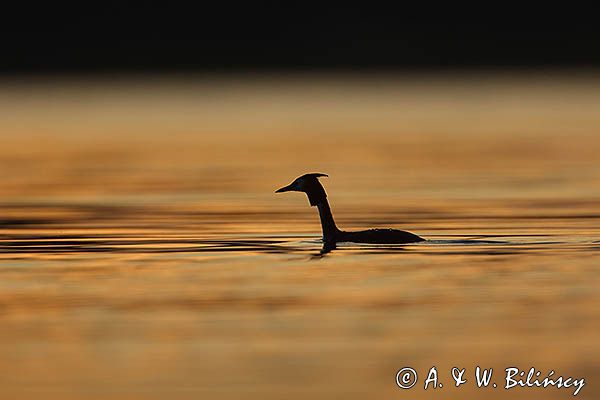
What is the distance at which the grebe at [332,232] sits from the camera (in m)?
23.4

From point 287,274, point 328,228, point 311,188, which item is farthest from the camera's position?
point 311,188

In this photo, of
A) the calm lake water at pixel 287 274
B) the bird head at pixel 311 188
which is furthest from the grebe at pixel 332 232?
the calm lake water at pixel 287 274

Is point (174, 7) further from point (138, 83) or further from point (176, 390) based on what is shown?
point (176, 390)

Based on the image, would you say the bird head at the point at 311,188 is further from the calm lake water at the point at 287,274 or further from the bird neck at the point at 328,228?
the calm lake water at the point at 287,274

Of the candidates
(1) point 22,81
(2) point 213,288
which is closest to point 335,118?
(2) point 213,288

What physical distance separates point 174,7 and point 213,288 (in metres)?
163

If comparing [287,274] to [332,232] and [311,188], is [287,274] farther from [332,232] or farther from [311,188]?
[311,188]

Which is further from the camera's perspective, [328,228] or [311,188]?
[311,188]

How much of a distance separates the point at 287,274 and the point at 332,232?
8.96 ft

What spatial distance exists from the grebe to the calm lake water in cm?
14

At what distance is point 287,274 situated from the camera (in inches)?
835

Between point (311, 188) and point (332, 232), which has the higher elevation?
point (311, 188)

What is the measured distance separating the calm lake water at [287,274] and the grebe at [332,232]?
0.47 ft

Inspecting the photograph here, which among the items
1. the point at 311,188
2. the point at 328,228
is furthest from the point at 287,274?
the point at 311,188
